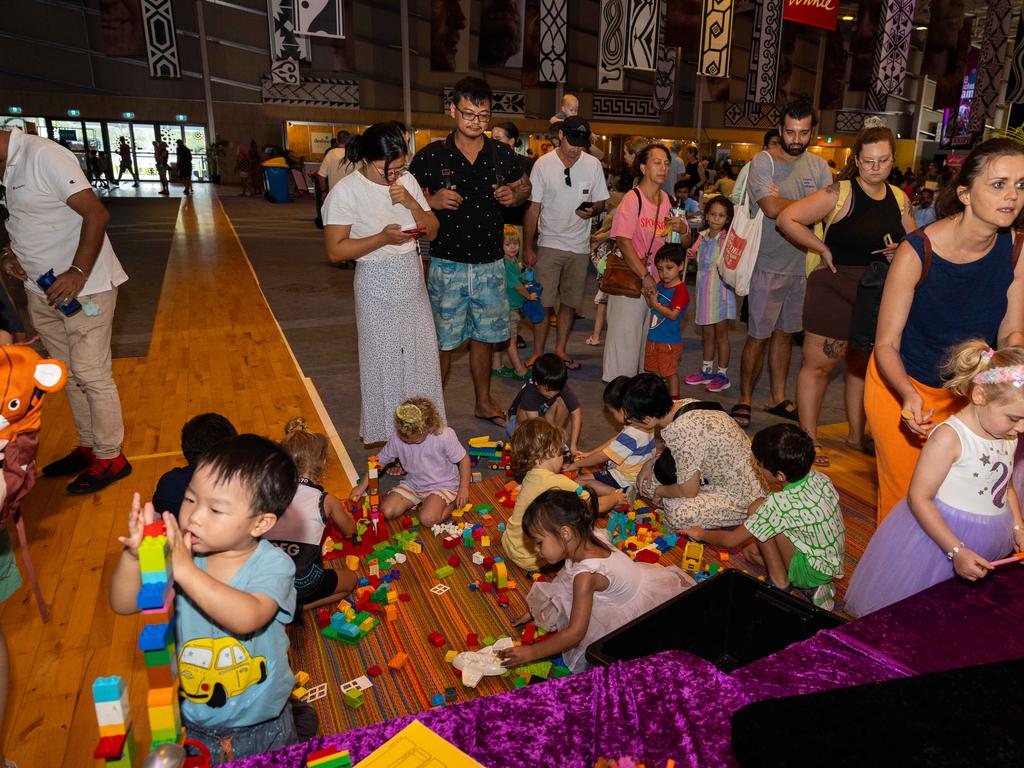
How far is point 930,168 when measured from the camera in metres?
19.4

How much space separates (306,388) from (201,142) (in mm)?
25481

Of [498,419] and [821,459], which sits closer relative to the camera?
[821,459]

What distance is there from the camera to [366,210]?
3.94 meters

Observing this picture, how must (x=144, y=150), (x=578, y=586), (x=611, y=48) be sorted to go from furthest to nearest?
(x=144, y=150) → (x=611, y=48) → (x=578, y=586)

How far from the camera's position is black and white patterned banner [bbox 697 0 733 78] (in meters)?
Answer: 14.5

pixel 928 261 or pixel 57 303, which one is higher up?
pixel 928 261

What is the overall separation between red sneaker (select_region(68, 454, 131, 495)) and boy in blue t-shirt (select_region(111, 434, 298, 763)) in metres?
2.60

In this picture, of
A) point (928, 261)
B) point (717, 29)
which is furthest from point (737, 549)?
point (717, 29)

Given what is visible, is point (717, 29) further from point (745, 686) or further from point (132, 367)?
point (745, 686)

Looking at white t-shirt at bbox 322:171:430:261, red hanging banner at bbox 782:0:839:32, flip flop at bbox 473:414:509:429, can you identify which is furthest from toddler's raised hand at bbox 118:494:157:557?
red hanging banner at bbox 782:0:839:32

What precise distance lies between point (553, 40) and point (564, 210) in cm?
1272

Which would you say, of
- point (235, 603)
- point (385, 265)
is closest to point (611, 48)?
point (385, 265)

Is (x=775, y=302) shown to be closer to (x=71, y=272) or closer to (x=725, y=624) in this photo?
(x=725, y=624)

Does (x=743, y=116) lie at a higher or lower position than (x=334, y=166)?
higher
